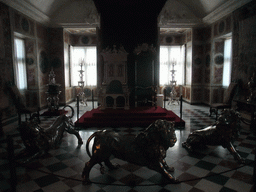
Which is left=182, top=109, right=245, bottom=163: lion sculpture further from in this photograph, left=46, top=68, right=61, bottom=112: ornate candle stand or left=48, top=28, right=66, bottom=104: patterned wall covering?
left=48, top=28, right=66, bottom=104: patterned wall covering

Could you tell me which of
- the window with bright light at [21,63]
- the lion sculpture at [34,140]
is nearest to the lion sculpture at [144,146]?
the lion sculpture at [34,140]

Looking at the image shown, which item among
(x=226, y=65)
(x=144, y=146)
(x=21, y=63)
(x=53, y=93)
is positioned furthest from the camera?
(x=226, y=65)

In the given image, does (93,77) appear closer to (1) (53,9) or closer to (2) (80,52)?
(2) (80,52)

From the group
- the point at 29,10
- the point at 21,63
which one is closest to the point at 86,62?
the point at 21,63

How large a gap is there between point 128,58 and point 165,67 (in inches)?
193

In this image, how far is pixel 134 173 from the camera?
3068 millimetres

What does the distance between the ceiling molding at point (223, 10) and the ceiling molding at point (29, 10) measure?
8.18m

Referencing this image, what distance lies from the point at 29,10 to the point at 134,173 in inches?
332

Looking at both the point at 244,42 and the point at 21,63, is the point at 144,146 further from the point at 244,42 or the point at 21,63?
the point at 21,63

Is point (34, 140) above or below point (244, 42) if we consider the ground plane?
below

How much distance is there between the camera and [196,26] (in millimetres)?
10391

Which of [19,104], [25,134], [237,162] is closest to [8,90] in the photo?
[19,104]

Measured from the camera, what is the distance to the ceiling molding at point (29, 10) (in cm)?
727

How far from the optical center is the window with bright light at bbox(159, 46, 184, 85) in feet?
41.8
